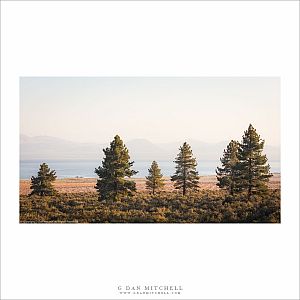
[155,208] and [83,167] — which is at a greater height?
[83,167]

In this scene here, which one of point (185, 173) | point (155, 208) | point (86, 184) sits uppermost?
point (185, 173)

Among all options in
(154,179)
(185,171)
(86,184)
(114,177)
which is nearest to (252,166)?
(185,171)

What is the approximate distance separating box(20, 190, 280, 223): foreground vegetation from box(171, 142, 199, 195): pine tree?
11 centimetres

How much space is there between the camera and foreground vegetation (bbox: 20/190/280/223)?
742 centimetres

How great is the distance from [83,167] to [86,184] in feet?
0.66

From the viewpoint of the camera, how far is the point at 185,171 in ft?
24.7

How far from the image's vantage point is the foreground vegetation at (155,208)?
7422 millimetres
